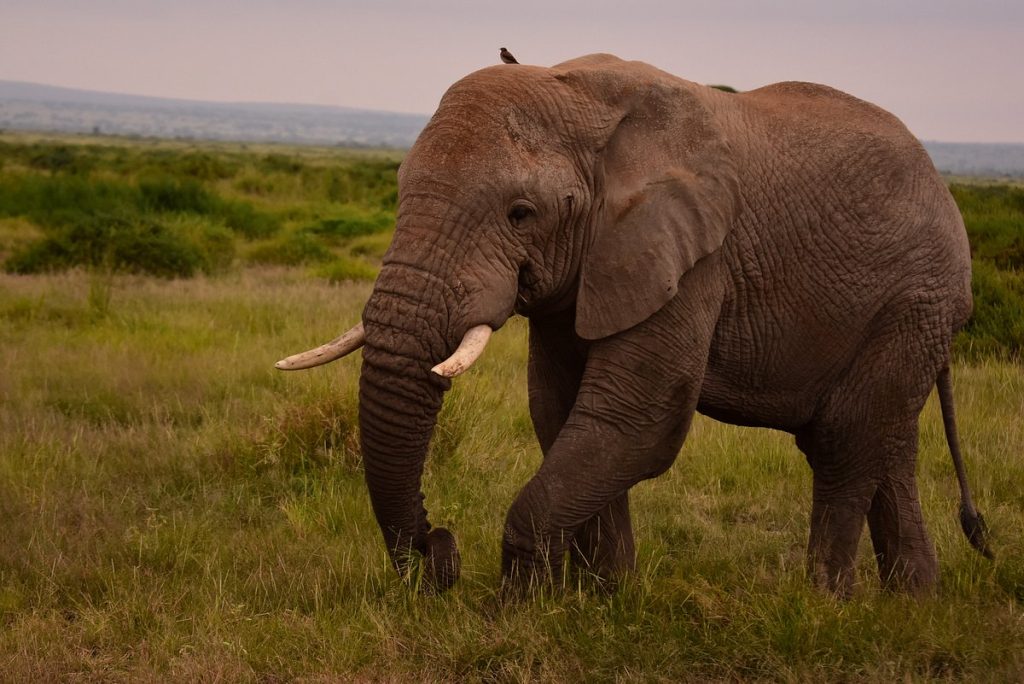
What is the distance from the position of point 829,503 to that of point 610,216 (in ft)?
5.49

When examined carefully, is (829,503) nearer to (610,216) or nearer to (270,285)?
(610,216)

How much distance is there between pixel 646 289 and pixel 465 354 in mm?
665

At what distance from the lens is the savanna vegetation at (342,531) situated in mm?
3982

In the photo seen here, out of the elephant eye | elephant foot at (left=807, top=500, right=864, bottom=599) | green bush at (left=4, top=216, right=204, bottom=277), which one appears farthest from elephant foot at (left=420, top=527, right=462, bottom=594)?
green bush at (left=4, top=216, right=204, bottom=277)

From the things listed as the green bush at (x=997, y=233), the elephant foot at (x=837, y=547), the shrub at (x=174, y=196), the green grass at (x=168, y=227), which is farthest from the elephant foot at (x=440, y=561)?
the shrub at (x=174, y=196)

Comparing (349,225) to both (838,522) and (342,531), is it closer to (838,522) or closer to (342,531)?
(342,531)

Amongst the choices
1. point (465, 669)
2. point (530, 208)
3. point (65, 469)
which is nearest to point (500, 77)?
point (530, 208)

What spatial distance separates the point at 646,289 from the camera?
3816mm

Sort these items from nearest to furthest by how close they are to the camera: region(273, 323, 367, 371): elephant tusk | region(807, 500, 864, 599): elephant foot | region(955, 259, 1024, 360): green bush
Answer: region(273, 323, 367, 371): elephant tusk < region(807, 500, 864, 599): elephant foot < region(955, 259, 1024, 360): green bush

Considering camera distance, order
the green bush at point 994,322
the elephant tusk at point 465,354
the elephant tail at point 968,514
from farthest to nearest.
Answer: the green bush at point 994,322, the elephant tail at point 968,514, the elephant tusk at point 465,354

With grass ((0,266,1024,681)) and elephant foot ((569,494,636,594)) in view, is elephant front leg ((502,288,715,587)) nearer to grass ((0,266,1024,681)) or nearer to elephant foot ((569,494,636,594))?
grass ((0,266,1024,681))

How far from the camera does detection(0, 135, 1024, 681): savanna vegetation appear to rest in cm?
398

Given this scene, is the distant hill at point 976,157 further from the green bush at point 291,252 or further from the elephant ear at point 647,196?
the elephant ear at point 647,196

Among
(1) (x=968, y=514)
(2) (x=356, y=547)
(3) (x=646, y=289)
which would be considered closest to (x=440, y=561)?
(2) (x=356, y=547)
